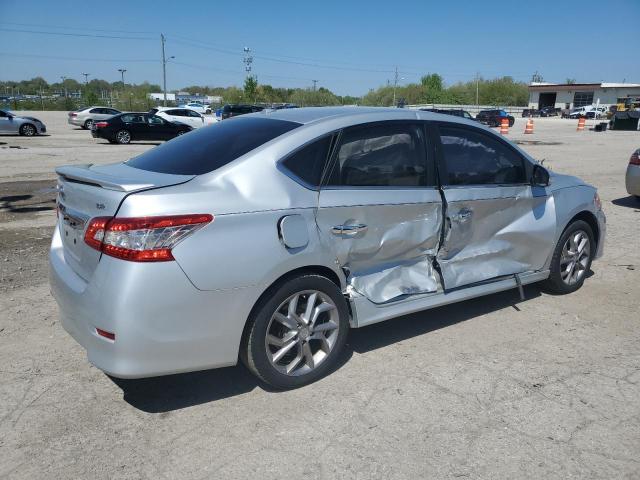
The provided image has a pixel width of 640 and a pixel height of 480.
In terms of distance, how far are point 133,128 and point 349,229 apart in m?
22.3

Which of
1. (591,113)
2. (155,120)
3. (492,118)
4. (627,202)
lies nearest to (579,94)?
(591,113)

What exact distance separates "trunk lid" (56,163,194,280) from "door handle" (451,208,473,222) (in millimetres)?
2025

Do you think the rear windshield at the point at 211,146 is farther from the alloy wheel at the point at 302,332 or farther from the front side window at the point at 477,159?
the front side window at the point at 477,159

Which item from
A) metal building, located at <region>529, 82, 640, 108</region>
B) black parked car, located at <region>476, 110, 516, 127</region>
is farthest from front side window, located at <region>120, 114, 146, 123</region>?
metal building, located at <region>529, 82, 640, 108</region>

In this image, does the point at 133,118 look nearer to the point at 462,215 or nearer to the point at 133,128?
the point at 133,128

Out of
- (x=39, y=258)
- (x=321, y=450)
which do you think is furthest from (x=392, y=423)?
(x=39, y=258)

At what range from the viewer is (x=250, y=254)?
122 inches

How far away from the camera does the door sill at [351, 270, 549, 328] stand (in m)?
3.71

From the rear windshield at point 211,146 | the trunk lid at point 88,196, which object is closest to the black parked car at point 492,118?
the rear windshield at point 211,146

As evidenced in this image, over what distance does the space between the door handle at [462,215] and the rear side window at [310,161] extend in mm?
1201

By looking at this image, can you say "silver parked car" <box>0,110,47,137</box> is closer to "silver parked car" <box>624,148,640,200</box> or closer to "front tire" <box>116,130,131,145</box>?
"front tire" <box>116,130,131,145</box>

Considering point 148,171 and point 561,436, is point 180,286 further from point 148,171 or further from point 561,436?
point 561,436

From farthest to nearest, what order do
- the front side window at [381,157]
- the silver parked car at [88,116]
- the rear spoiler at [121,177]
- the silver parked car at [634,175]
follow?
the silver parked car at [88,116]
the silver parked car at [634,175]
the front side window at [381,157]
the rear spoiler at [121,177]

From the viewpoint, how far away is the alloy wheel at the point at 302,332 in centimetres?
338
